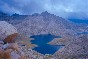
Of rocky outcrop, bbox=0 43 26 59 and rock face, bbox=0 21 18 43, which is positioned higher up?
rock face, bbox=0 21 18 43

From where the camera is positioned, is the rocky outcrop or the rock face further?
the rock face

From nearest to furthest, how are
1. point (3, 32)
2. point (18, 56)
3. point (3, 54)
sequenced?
point (3, 54) < point (18, 56) < point (3, 32)

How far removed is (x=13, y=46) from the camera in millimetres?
38156

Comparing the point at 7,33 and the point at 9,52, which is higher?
the point at 7,33

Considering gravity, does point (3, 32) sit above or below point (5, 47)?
above

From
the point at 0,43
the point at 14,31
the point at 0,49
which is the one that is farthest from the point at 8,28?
the point at 0,49

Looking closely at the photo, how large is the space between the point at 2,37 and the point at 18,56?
5.58 meters

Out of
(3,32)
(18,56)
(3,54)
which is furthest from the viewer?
(3,32)

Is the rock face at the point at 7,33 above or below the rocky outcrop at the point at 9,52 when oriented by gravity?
above

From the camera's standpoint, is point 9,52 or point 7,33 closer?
point 9,52

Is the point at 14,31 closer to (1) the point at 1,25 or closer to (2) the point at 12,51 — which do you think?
(1) the point at 1,25

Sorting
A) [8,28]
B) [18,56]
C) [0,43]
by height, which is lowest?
[18,56]

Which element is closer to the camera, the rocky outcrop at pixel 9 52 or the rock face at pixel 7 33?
the rocky outcrop at pixel 9 52

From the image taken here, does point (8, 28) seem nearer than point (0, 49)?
No
